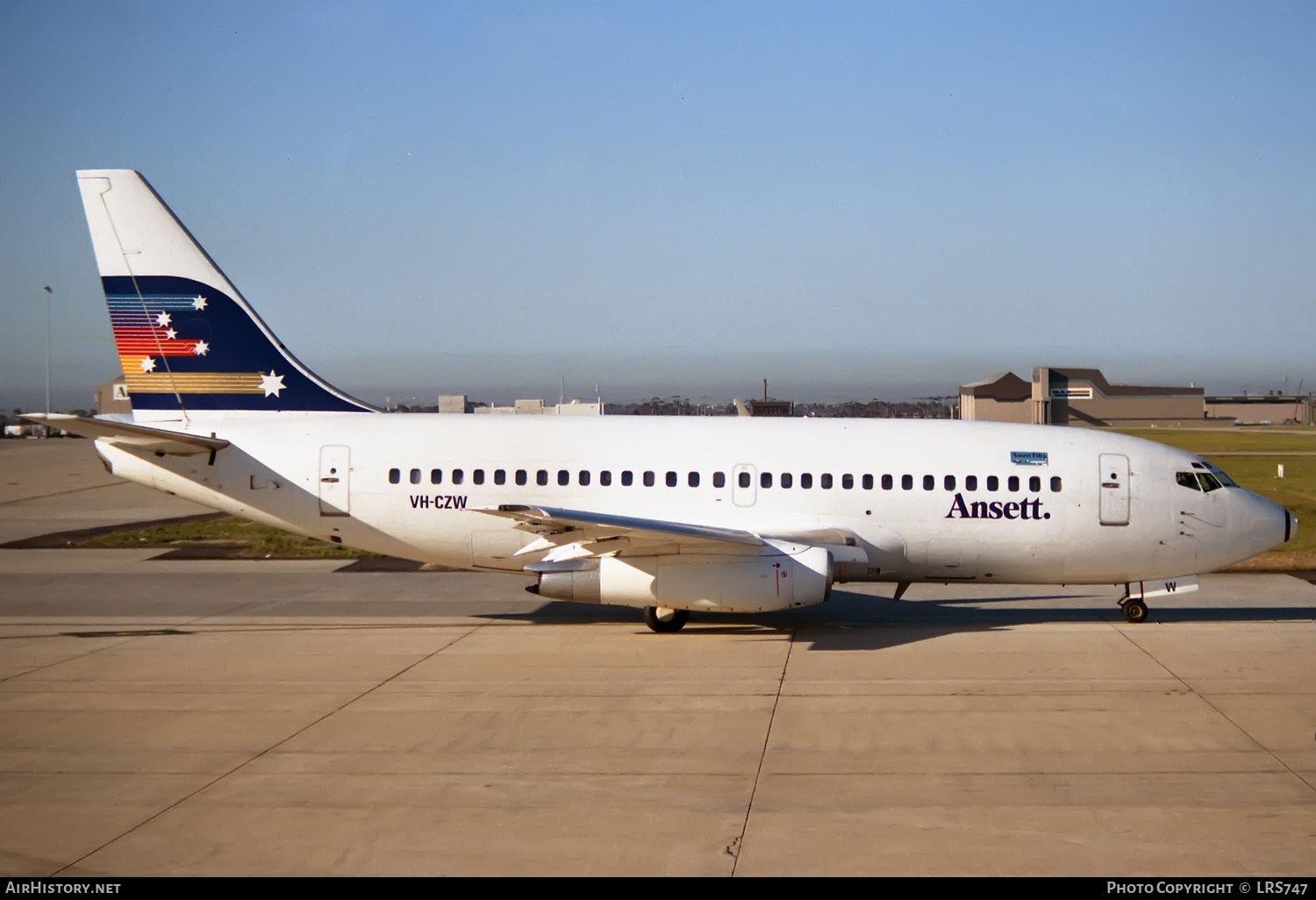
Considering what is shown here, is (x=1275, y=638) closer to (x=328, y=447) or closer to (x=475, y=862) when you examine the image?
(x=475, y=862)

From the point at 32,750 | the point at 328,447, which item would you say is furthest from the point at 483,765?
the point at 328,447

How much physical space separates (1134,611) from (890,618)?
4000 millimetres

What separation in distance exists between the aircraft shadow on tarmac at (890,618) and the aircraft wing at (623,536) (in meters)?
1.42

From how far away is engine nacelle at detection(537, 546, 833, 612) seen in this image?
16.5 meters

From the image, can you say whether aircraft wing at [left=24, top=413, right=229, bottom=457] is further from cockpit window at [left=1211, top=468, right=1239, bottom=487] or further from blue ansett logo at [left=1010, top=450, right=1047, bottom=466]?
cockpit window at [left=1211, top=468, right=1239, bottom=487]

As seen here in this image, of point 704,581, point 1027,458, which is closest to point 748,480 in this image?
point 704,581

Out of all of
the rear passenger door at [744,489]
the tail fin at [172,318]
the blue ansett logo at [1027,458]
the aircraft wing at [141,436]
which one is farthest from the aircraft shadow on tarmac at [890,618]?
the tail fin at [172,318]

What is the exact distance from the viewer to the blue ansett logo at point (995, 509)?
58.8 ft

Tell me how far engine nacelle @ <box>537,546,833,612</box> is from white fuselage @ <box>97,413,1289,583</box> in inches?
51.7

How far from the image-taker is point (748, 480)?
18.1 metres

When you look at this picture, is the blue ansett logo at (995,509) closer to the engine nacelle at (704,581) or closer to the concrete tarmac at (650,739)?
the concrete tarmac at (650,739)

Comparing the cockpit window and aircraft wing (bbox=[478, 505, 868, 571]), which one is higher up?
the cockpit window

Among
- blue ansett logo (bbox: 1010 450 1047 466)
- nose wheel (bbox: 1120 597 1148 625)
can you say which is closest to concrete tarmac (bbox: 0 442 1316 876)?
nose wheel (bbox: 1120 597 1148 625)

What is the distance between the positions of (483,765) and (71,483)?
4455 cm
